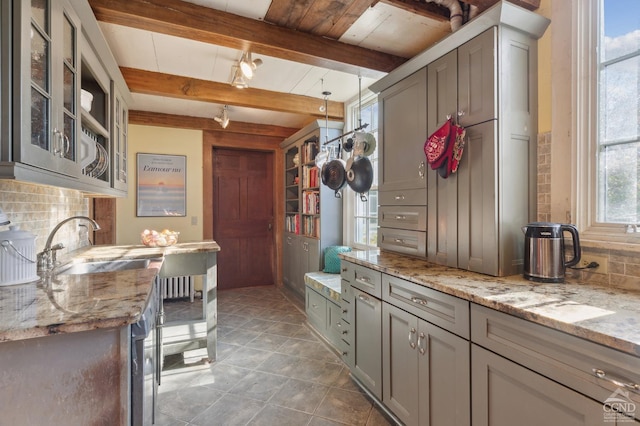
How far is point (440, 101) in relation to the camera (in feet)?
6.25

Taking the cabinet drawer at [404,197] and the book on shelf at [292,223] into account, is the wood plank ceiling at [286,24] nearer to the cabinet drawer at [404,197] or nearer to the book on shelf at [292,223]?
the cabinet drawer at [404,197]

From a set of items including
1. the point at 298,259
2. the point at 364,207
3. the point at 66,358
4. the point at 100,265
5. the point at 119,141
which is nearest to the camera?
the point at 66,358

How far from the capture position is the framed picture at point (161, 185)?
13.7ft

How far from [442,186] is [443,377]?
3.43 ft

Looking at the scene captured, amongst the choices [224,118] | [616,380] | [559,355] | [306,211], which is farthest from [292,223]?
[616,380]

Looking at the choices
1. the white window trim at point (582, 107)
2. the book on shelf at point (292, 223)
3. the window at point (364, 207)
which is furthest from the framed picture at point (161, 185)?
the white window trim at point (582, 107)

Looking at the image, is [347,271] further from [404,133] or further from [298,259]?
[298,259]

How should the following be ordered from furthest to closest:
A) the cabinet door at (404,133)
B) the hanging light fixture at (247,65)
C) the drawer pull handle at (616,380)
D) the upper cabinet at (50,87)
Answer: the hanging light fixture at (247,65), the cabinet door at (404,133), the upper cabinet at (50,87), the drawer pull handle at (616,380)

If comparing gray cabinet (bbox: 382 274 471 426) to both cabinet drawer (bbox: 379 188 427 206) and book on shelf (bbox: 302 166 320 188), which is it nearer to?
cabinet drawer (bbox: 379 188 427 206)

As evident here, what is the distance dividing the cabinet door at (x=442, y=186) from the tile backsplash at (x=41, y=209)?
2.32 meters

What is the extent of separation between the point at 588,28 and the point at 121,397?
2.49m

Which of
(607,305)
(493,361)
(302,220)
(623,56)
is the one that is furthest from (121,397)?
(302,220)

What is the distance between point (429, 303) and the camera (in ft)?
4.97

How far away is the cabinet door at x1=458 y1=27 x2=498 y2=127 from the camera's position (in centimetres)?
158
